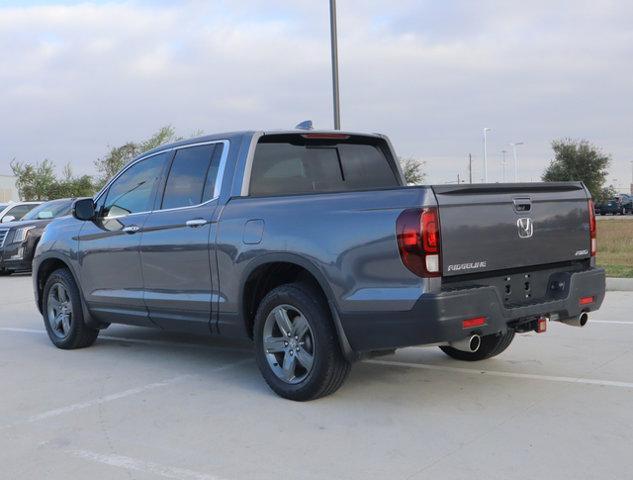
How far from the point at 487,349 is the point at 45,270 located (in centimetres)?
467

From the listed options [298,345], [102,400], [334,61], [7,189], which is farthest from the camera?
[7,189]

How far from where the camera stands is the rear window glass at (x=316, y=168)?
5.88m

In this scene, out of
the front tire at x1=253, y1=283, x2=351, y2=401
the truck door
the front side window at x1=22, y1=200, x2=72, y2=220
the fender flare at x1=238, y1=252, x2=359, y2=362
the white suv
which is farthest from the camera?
the white suv

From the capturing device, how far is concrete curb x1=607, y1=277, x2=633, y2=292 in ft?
34.4

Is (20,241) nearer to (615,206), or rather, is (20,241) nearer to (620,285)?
(620,285)

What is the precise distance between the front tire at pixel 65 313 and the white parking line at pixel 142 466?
123 inches

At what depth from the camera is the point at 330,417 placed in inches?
191

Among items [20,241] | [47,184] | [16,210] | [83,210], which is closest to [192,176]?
[83,210]

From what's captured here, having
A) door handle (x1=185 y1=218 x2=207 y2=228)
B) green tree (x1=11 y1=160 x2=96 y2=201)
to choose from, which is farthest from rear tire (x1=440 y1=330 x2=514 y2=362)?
green tree (x1=11 y1=160 x2=96 y2=201)

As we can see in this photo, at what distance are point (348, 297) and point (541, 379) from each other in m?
1.92

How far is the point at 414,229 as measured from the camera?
441cm

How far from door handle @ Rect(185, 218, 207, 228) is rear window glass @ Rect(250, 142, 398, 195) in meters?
0.44

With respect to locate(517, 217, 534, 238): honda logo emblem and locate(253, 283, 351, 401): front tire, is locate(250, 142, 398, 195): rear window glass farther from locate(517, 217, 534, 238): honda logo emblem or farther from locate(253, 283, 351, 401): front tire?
locate(517, 217, 534, 238): honda logo emblem

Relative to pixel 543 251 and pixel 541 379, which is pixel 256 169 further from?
pixel 541 379
